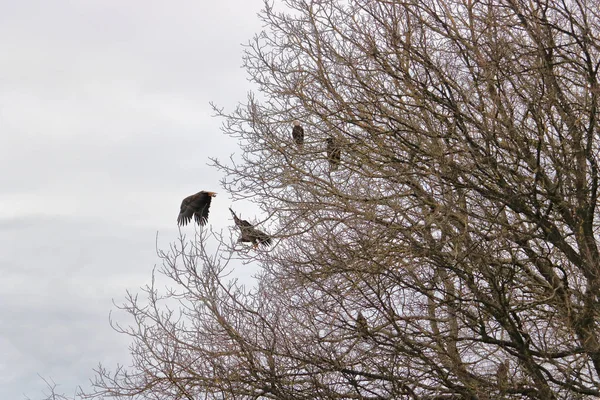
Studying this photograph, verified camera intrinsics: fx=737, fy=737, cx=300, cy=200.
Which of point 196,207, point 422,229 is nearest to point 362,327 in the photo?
point 422,229

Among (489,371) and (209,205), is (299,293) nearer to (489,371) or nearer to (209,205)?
(489,371)

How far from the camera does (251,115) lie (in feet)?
30.3

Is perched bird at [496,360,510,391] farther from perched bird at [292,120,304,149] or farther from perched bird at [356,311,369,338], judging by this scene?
perched bird at [292,120,304,149]

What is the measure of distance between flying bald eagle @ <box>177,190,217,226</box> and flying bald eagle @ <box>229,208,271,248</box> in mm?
3244

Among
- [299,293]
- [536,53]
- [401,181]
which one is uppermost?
[536,53]

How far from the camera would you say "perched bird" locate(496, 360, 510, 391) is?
6.93 metres

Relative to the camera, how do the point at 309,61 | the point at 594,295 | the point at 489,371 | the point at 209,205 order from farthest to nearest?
the point at 209,205 < the point at 309,61 < the point at 489,371 < the point at 594,295

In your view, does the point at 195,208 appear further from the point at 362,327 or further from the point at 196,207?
the point at 362,327

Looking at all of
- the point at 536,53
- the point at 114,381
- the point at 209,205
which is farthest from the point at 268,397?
the point at 209,205

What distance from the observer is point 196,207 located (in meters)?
12.2

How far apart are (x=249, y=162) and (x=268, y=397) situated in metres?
2.98

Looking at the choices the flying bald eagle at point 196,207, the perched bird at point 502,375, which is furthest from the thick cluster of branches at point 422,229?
the flying bald eagle at point 196,207

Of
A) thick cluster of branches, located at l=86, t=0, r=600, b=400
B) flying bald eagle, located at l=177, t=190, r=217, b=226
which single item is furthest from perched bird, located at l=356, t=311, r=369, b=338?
flying bald eagle, located at l=177, t=190, r=217, b=226

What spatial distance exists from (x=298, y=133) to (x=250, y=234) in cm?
141
